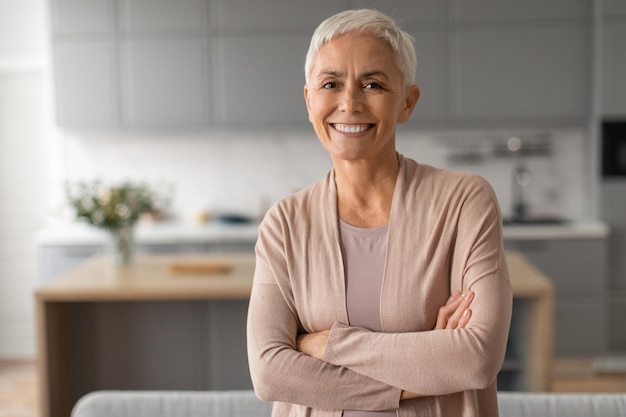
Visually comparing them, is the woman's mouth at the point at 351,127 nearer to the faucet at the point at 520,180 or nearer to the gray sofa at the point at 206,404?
the gray sofa at the point at 206,404

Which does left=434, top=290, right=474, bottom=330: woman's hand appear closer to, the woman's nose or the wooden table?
the woman's nose

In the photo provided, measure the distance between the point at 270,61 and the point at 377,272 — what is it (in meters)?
3.92

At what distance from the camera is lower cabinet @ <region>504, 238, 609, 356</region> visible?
4.85 m

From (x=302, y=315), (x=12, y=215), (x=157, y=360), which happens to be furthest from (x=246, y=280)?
(x=12, y=215)

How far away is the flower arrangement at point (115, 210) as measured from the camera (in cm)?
364

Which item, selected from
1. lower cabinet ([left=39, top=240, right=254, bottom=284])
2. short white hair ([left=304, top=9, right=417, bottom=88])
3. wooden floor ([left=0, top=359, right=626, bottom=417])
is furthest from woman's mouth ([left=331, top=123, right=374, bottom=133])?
lower cabinet ([left=39, top=240, right=254, bottom=284])

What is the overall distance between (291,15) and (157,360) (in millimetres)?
2574

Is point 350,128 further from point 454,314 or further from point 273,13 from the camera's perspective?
point 273,13

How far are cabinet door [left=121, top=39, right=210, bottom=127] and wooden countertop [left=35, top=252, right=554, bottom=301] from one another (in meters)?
1.75

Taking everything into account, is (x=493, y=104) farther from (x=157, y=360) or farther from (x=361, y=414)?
(x=361, y=414)

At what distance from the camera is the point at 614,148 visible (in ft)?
16.3

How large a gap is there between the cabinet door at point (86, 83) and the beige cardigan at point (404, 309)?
13.3 feet

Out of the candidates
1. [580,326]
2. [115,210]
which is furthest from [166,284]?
[580,326]

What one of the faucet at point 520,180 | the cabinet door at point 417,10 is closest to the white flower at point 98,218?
the cabinet door at point 417,10
